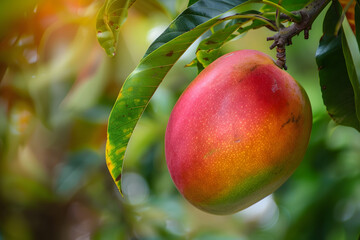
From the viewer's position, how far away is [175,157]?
0.58m

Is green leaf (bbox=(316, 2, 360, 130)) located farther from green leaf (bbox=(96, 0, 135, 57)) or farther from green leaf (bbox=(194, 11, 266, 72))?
green leaf (bbox=(96, 0, 135, 57))

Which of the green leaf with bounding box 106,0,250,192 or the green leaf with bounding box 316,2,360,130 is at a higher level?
the green leaf with bounding box 106,0,250,192

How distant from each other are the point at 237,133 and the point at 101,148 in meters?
1.01

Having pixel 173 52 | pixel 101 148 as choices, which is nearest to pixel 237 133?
pixel 173 52

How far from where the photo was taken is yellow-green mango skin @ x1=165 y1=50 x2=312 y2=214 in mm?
542

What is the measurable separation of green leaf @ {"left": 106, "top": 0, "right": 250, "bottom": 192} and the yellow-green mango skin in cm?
5

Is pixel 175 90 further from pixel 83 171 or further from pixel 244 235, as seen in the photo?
pixel 244 235

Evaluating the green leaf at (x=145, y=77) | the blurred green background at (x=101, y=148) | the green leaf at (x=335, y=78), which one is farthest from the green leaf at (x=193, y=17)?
the blurred green background at (x=101, y=148)

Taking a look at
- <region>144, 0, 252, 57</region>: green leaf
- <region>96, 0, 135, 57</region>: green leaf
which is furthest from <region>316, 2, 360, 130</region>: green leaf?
<region>96, 0, 135, 57</region>: green leaf

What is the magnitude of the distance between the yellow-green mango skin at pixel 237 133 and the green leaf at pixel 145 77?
49mm

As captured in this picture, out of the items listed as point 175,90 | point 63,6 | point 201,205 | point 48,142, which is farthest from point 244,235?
point 201,205

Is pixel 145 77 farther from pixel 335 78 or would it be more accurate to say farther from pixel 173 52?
pixel 335 78

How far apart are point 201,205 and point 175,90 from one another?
0.83 m

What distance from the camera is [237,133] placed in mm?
539
